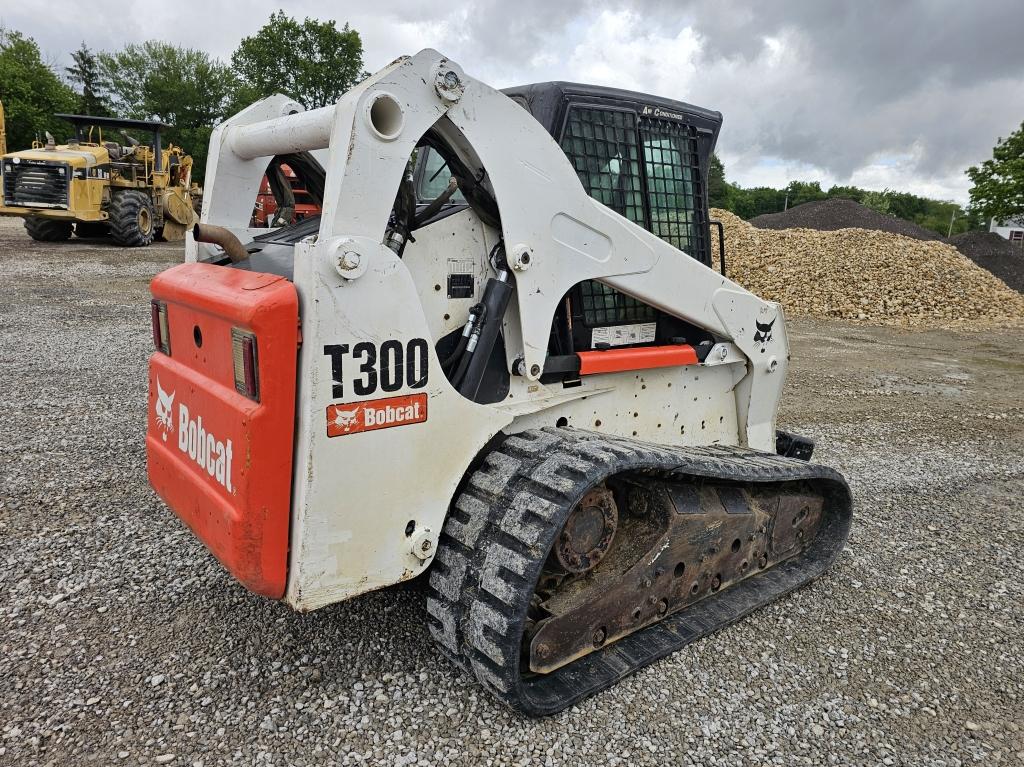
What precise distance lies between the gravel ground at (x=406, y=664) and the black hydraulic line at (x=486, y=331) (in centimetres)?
111

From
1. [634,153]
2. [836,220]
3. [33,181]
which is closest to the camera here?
[634,153]

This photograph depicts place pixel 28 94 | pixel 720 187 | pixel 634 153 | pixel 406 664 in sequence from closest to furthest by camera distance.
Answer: pixel 406 664 < pixel 634 153 < pixel 28 94 < pixel 720 187

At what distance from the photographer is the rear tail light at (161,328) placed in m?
3.17

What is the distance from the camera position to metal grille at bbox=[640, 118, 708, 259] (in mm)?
3652

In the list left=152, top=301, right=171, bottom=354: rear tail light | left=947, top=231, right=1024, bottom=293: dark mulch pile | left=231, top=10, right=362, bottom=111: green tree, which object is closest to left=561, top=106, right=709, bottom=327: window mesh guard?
left=152, top=301, right=171, bottom=354: rear tail light

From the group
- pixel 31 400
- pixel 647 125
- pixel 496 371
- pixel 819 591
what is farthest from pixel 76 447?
pixel 819 591

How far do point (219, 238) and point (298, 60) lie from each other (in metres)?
55.3

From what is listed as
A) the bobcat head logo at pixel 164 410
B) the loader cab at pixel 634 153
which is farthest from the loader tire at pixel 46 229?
the loader cab at pixel 634 153

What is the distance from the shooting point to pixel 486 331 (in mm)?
2889

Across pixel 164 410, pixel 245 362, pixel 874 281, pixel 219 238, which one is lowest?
pixel 164 410

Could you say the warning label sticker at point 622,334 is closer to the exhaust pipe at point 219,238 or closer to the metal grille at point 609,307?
the metal grille at point 609,307

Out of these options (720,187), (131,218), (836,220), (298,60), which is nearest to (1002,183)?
(836,220)

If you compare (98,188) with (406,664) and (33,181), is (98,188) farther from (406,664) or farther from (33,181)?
(406,664)

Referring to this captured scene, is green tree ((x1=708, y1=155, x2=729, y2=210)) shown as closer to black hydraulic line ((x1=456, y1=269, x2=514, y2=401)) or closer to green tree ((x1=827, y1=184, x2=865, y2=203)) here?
green tree ((x1=827, y1=184, x2=865, y2=203))
